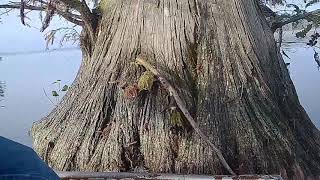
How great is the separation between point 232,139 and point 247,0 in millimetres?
794

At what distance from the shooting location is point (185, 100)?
299 centimetres

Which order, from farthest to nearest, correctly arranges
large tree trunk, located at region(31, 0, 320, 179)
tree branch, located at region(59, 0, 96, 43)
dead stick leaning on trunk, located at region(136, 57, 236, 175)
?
1. tree branch, located at region(59, 0, 96, 43)
2. large tree trunk, located at region(31, 0, 320, 179)
3. dead stick leaning on trunk, located at region(136, 57, 236, 175)

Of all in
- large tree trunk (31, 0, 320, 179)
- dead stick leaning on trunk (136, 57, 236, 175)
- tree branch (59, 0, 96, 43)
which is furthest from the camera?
tree branch (59, 0, 96, 43)

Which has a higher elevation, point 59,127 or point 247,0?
point 247,0

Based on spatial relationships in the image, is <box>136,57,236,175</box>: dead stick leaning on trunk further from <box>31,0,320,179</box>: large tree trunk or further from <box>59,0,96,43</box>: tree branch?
<box>59,0,96,43</box>: tree branch

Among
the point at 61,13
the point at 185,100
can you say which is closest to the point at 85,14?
the point at 61,13

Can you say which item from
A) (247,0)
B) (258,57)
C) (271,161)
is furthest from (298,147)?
(247,0)

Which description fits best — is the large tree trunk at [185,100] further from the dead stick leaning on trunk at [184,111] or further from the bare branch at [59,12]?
the bare branch at [59,12]

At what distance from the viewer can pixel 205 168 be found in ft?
9.40

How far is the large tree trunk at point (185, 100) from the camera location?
9.69 ft

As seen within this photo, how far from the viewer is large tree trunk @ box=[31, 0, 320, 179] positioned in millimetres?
2953

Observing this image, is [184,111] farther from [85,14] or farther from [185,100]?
[85,14]

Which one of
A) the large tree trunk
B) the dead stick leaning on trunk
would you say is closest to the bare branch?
the large tree trunk

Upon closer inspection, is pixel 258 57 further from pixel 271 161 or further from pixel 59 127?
pixel 59 127
